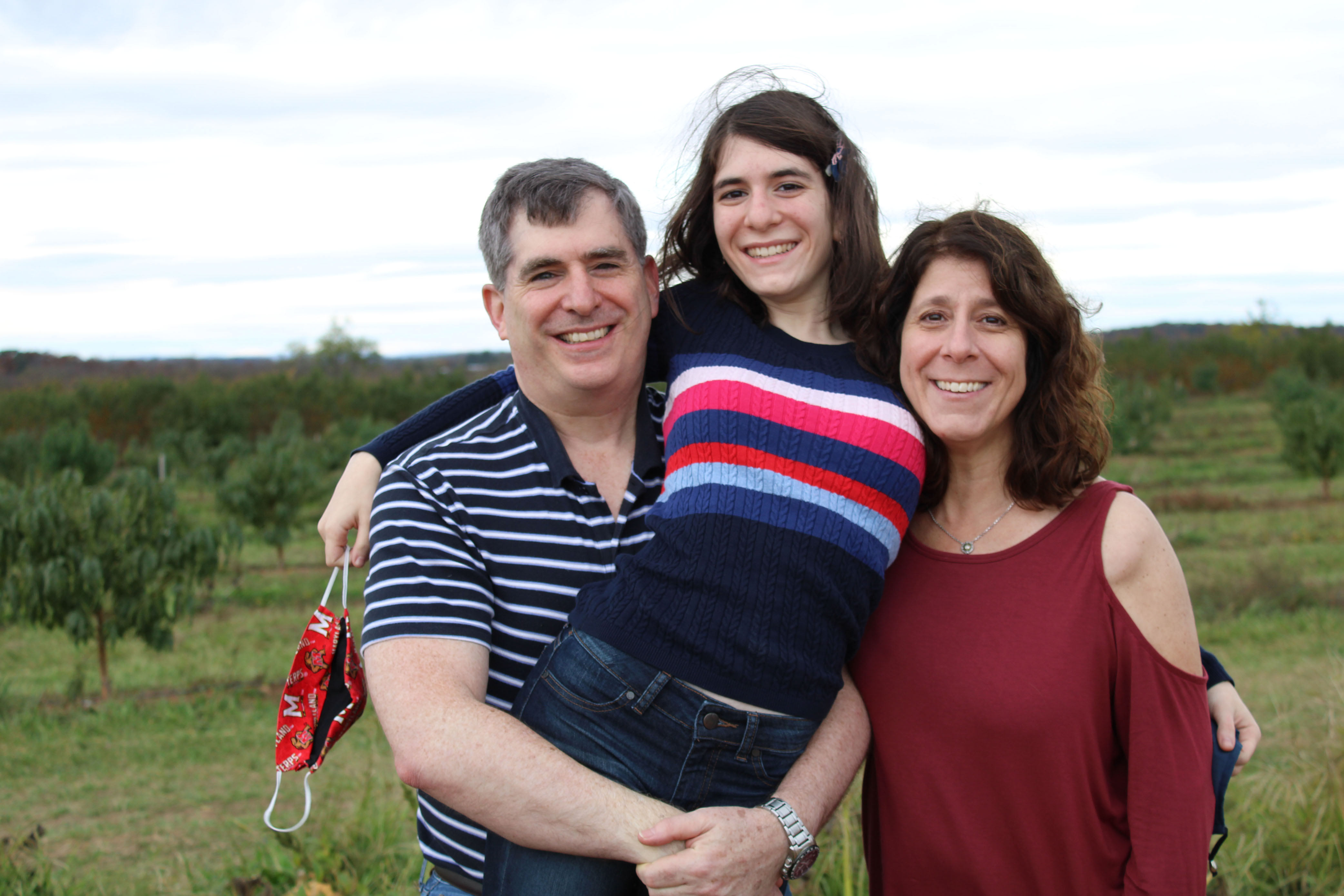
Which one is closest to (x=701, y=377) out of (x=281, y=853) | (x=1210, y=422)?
(x=281, y=853)

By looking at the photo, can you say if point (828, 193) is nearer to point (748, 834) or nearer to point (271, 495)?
point (748, 834)

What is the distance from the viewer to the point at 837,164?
251 centimetres

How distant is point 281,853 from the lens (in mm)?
5078

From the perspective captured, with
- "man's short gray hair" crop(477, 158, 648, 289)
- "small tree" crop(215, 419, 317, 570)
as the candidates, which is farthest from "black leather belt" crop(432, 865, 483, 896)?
"small tree" crop(215, 419, 317, 570)

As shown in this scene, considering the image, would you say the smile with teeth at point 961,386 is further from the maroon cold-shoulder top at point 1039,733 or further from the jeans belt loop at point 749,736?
the jeans belt loop at point 749,736

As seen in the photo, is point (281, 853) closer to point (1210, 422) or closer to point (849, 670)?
point (849, 670)

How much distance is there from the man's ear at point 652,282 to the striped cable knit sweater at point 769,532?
0.69 feet

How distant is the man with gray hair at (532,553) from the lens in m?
1.80

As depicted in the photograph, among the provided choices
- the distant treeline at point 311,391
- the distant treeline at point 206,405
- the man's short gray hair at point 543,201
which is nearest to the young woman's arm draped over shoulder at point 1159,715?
the man's short gray hair at point 543,201

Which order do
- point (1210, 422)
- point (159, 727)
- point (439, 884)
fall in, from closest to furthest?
point (439, 884), point (159, 727), point (1210, 422)

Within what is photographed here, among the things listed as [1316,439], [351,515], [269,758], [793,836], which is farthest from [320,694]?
[1316,439]

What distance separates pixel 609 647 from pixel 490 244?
36.7 inches

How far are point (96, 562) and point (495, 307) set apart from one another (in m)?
9.25

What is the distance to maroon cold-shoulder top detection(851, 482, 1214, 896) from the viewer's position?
6.65 ft
